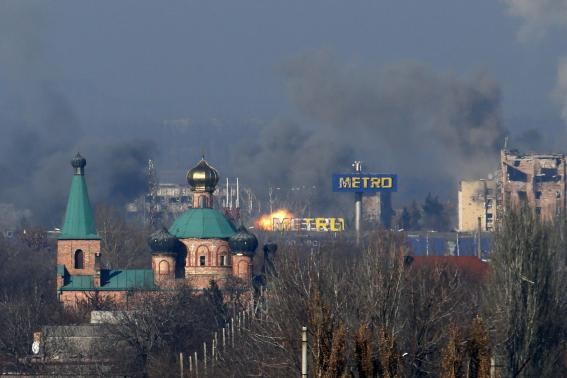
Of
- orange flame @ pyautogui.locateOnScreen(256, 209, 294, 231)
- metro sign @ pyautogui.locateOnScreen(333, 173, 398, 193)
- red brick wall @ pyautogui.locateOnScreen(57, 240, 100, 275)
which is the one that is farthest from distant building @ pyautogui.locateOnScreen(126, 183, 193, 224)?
red brick wall @ pyautogui.locateOnScreen(57, 240, 100, 275)

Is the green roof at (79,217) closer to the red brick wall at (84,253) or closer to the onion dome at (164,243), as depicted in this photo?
the red brick wall at (84,253)

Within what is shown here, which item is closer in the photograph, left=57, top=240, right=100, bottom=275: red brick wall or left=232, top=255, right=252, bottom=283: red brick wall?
left=232, top=255, right=252, bottom=283: red brick wall

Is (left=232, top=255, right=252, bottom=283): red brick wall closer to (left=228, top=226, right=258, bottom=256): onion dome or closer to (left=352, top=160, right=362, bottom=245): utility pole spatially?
(left=228, top=226, right=258, bottom=256): onion dome

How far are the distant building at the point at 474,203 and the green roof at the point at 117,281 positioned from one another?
6602 centimetres

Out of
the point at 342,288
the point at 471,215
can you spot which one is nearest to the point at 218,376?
the point at 342,288

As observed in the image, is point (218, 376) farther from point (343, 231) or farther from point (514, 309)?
point (343, 231)

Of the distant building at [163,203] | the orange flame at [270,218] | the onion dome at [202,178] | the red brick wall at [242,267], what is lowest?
the red brick wall at [242,267]

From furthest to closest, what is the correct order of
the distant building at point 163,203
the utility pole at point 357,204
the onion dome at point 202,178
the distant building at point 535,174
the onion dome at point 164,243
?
1. the distant building at point 163,203
2. the distant building at point 535,174
3. the utility pole at point 357,204
4. the onion dome at point 202,178
5. the onion dome at point 164,243

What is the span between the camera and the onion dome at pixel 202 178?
275 ft

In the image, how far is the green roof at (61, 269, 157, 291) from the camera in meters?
81.7

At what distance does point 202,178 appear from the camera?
8388 centimetres

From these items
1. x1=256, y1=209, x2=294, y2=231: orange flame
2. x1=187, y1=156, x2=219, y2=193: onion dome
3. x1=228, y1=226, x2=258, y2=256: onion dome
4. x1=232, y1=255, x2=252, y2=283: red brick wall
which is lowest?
x1=232, y1=255, x2=252, y2=283: red brick wall

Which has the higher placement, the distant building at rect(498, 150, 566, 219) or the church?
the distant building at rect(498, 150, 566, 219)

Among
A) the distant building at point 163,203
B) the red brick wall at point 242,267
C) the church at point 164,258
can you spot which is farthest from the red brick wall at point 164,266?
the distant building at point 163,203
